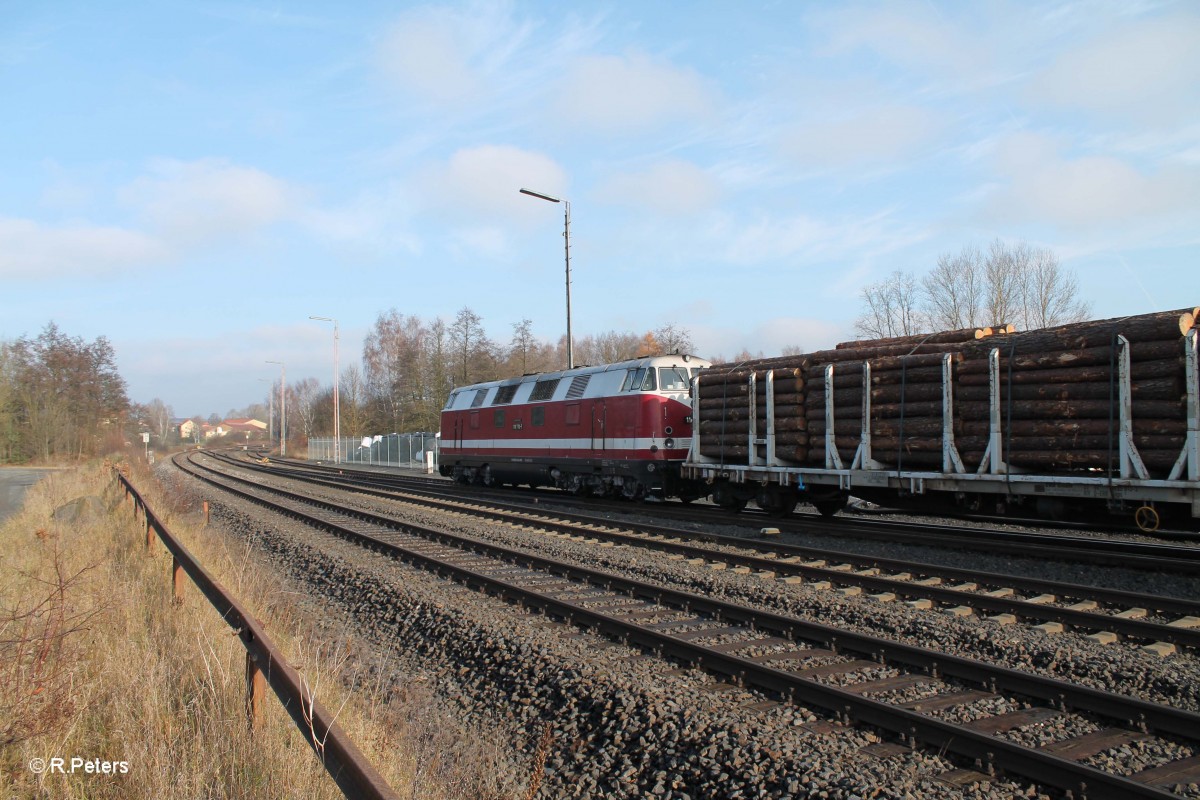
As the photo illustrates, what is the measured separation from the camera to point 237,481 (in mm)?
32312

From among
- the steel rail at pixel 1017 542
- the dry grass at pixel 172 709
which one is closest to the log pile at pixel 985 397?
the steel rail at pixel 1017 542

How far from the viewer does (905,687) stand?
562 centimetres

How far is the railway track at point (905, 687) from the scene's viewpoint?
4.25 m

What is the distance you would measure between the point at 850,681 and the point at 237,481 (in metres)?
31.6

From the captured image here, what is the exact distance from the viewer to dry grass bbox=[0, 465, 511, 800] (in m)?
3.81

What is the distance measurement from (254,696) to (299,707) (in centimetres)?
67

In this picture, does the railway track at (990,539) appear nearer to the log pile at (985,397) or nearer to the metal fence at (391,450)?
the log pile at (985,397)

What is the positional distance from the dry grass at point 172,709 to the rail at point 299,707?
0.73 feet

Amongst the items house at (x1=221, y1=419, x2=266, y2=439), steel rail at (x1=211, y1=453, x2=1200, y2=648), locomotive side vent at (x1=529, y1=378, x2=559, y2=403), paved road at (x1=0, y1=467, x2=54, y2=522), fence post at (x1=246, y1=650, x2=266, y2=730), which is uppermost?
locomotive side vent at (x1=529, y1=378, x2=559, y2=403)

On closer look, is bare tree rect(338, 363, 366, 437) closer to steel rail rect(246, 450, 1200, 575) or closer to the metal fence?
the metal fence

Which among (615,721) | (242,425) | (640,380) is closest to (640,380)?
(640,380)

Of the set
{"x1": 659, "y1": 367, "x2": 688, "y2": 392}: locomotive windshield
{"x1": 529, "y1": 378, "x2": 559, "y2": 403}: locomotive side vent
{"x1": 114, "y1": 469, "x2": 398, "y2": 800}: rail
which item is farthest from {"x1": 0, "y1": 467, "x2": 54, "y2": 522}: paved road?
{"x1": 114, "y1": 469, "x2": 398, "y2": 800}: rail

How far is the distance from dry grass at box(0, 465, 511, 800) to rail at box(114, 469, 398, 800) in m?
0.22

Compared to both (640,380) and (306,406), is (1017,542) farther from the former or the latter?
(306,406)
